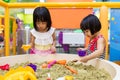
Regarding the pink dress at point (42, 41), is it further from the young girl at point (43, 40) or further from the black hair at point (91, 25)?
the black hair at point (91, 25)

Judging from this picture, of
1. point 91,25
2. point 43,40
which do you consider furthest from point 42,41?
point 91,25

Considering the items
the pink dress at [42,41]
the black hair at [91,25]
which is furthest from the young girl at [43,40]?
the black hair at [91,25]

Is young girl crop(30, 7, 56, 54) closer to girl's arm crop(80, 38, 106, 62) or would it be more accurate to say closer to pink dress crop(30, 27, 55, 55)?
pink dress crop(30, 27, 55, 55)

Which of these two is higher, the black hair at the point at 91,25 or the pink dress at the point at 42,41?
the black hair at the point at 91,25

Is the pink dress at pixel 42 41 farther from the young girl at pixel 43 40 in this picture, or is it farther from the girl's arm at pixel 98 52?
the girl's arm at pixel 98 52

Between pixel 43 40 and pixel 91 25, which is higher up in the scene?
pixel 91 25

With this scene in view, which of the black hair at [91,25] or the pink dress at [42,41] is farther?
the pink dress at [42,41]

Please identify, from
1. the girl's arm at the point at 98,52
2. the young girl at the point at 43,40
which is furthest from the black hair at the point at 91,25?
the young girl at the point at 43,40

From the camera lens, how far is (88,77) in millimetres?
837

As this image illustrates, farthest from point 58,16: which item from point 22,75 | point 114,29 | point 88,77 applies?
point 22,75

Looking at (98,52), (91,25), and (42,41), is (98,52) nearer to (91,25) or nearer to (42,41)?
(91,25)

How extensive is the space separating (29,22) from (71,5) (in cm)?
187

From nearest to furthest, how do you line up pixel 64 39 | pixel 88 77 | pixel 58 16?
pixel 88 77
pixel 64 39
pixel 58 16

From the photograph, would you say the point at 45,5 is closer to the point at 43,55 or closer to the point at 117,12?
the point at 43,55
